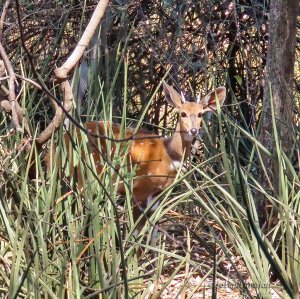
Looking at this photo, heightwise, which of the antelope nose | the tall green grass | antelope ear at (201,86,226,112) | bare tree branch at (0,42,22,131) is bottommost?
the tall green grass

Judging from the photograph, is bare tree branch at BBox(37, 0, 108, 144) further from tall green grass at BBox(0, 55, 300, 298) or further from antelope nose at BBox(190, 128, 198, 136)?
antelope nose at BBox(190, 128, 198, 136)

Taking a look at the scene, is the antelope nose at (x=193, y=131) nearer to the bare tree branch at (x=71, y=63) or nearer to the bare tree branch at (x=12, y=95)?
the bare tree branch at (x=71, y=63)

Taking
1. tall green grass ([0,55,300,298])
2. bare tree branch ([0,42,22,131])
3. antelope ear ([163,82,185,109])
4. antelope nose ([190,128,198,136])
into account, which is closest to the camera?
tall green grass ([0,55,300,298])

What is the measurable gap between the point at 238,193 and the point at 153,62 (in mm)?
3018

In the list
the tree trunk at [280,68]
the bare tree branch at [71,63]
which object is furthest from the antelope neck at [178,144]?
the bare tree branch at [71,63]

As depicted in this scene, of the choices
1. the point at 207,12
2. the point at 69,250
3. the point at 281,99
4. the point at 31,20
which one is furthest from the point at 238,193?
the point at 31,20

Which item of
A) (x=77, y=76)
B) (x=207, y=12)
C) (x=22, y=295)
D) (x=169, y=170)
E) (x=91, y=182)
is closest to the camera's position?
(x=22, y=295)

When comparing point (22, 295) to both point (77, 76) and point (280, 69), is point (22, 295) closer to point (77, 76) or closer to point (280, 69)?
point (77, 76)

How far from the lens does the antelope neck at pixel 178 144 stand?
22.7 ft

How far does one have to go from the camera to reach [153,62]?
8125mm

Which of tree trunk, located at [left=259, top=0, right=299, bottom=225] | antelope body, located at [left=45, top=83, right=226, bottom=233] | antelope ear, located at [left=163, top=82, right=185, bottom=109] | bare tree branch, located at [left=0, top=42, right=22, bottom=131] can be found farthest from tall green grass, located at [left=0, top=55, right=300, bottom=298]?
antelope ear, located at [left=163, top=82, right=185, bottom=109]

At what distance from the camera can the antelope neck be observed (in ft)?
22.7

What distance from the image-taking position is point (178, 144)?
6.98 meters

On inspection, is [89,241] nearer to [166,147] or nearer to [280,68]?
[280,68]
